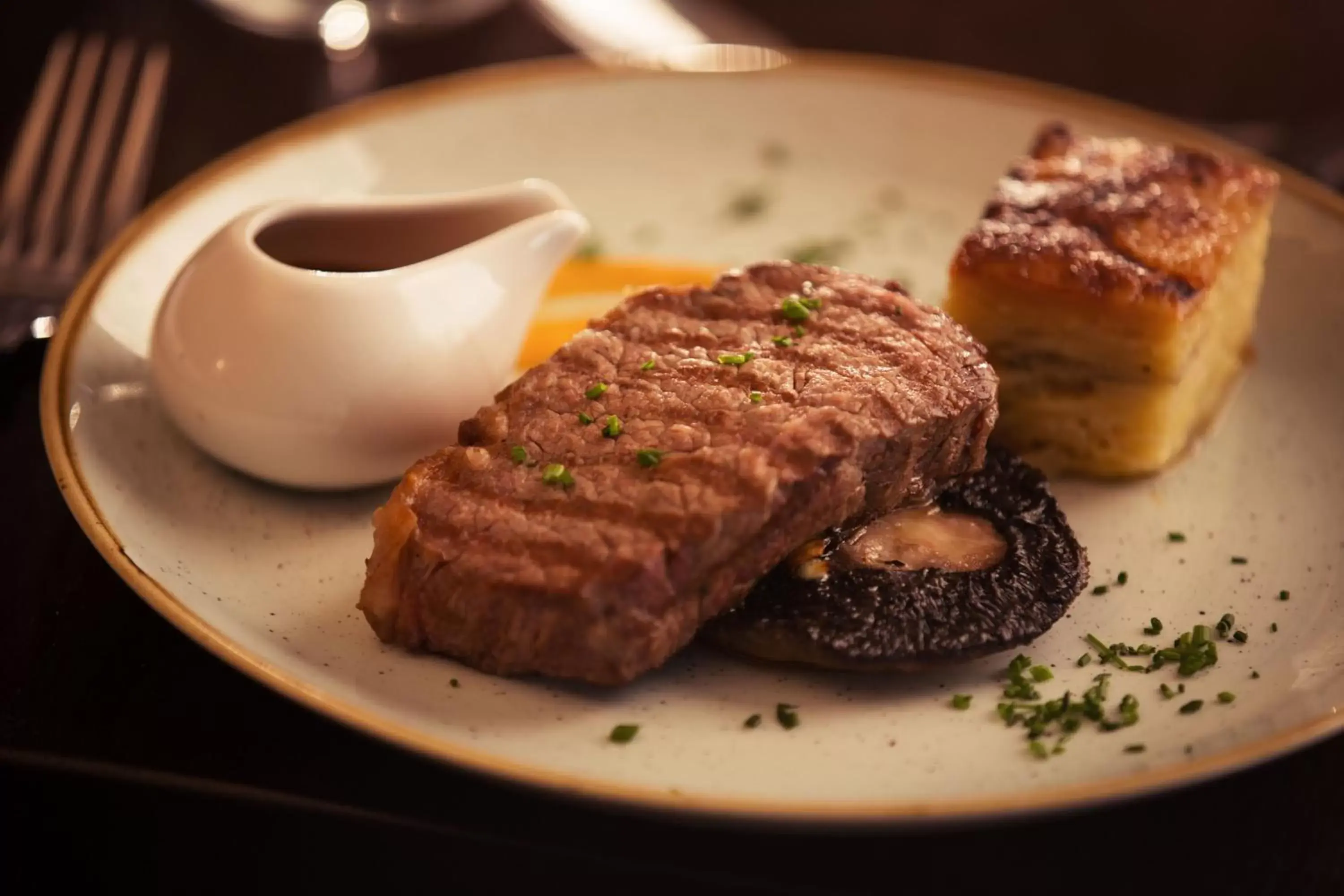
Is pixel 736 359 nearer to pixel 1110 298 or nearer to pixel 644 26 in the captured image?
pixel 1110 298

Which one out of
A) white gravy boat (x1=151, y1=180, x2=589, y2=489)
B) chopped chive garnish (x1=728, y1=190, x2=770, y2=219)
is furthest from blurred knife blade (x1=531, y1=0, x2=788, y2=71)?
white gravy boat (x1=151, y1=180, x2=589, y2=489)

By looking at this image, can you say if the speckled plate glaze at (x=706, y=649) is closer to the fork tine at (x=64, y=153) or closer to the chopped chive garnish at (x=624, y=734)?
the chopped chive garnish at (x=624, y=734)

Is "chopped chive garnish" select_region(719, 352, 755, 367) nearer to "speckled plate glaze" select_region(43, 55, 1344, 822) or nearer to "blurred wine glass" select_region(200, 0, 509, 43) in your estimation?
"speckled plate glaze" select_region(43, 55, 1344, 822)

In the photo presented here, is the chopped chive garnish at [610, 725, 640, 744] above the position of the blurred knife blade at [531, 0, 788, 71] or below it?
below

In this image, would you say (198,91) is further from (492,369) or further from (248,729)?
(248,729)

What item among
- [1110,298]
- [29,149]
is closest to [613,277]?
[1110,298]

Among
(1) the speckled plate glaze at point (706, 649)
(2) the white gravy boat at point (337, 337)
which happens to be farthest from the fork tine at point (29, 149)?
(2) the white gravy boat at point (337, 337)

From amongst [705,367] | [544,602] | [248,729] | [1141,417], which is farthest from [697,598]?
[1141,417]
